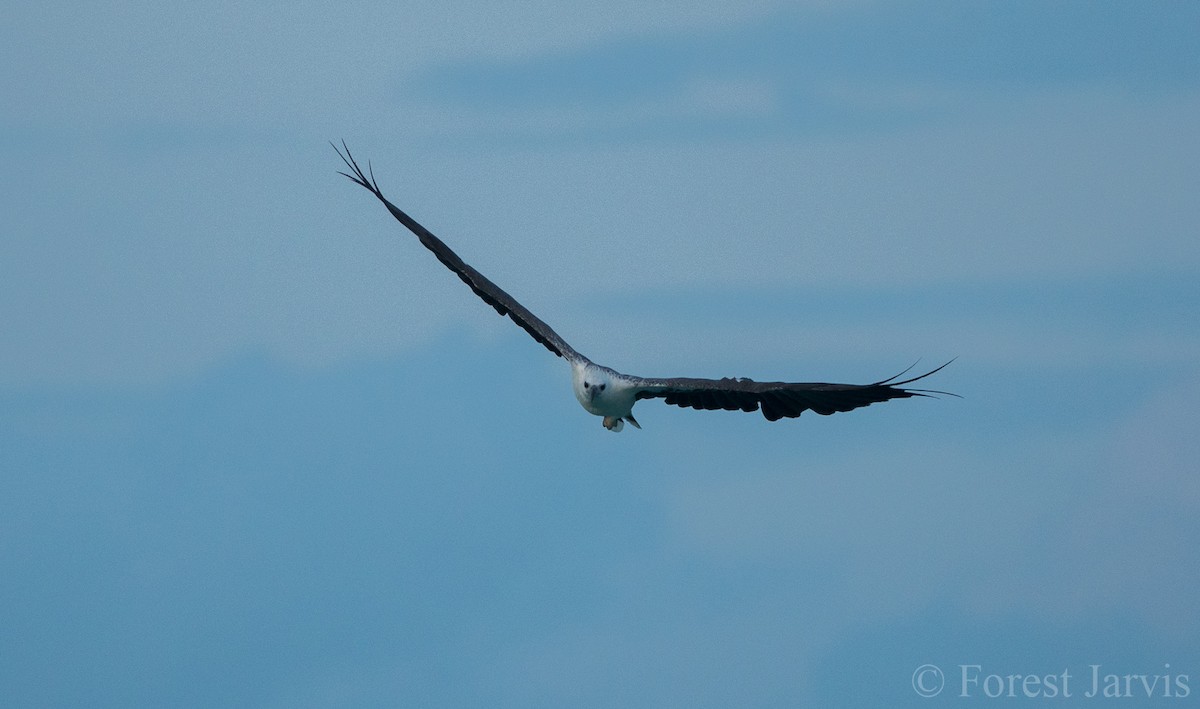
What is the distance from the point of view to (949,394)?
1261 inches

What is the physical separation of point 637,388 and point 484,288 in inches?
167

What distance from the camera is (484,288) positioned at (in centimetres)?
4038

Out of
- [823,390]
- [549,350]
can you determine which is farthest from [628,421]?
[823,390]

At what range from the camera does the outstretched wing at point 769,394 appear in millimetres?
34938

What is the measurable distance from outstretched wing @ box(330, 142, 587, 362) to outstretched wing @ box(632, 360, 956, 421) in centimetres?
210

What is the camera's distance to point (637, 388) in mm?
37562

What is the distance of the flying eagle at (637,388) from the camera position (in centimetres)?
3528

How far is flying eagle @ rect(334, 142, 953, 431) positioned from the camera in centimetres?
3528

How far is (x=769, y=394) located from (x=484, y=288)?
6747 millimetres

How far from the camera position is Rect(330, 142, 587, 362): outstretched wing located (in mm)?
39466

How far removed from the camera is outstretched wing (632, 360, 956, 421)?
3494cm

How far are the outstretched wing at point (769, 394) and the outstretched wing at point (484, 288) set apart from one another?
2.10m

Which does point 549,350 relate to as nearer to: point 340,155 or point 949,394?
point 340,155

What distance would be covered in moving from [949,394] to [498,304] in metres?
10.8
